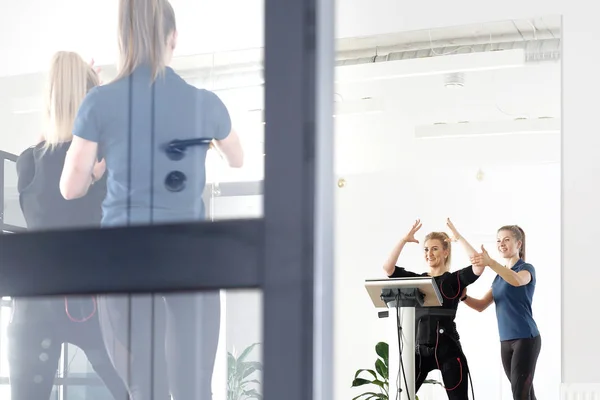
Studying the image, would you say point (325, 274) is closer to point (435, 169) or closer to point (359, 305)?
point (435, 169)

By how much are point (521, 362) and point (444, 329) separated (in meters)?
0.51

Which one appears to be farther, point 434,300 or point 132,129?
point 434,300

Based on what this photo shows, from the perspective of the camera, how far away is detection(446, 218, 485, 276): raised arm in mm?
4926

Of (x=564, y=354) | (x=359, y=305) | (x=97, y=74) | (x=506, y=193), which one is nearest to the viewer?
(x=97, y=74)

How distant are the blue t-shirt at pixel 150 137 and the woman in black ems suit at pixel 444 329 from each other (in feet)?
13.3

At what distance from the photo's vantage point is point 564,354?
152 inches

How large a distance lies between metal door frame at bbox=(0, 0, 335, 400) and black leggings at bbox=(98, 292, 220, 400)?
40mm

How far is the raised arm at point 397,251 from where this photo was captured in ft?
17.7

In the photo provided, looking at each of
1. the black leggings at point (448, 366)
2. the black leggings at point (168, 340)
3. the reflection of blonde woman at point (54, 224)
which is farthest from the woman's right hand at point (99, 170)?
the black leggings at point (448, 366)

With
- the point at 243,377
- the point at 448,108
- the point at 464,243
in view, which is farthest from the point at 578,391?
the point at 243,377

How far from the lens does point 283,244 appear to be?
0.85 m

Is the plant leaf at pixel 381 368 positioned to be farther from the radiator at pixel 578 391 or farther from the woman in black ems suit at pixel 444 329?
the radiator at pixel 578 391

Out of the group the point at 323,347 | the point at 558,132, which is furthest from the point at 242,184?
the point at 558,132

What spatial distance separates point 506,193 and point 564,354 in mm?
1467
